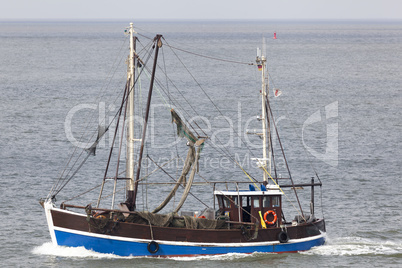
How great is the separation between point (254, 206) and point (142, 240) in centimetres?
617

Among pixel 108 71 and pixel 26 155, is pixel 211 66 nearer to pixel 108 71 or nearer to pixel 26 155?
pixel 108 71

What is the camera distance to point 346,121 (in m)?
82.7

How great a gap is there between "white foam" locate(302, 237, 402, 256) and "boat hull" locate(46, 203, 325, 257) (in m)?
3.91

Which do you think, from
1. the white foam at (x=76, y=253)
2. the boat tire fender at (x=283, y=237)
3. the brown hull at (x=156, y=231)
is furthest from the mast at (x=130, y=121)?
the boat tire fender at (x=283, y=237)

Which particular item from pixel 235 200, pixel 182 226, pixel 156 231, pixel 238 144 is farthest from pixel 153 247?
pixel 238 144

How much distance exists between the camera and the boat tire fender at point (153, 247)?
36406 millimetres

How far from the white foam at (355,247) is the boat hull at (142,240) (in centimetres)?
391

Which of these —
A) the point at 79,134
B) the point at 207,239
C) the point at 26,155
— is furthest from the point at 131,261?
the point at 79,134

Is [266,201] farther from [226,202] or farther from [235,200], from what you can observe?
[226,202]

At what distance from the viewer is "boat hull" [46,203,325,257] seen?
36312 mm

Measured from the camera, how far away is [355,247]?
40.0m

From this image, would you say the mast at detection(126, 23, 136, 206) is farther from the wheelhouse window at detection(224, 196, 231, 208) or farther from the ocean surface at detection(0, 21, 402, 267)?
the wheelhouse window at detection(224, 196, 231, 208)

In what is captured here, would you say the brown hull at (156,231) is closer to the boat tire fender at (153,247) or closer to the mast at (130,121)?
the boat tire fender at (153,247)

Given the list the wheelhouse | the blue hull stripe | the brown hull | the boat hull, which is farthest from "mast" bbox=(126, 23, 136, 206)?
the wheelhouse
